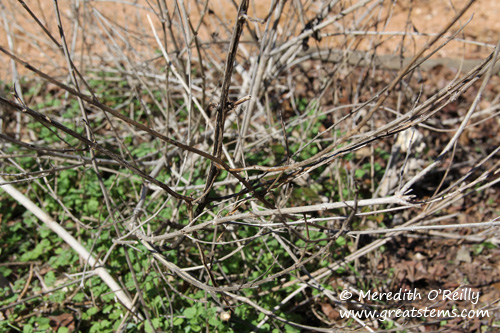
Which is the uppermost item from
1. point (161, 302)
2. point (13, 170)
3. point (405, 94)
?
point (405, 94)

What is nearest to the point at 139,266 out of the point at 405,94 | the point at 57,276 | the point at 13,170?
the point at 57,276

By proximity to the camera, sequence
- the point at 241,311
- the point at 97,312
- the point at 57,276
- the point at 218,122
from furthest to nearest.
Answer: the point at 57,276 < the point at 97,312 < the point at 241,311 < the point at 218,122

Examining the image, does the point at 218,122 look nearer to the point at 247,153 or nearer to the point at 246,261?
the point at 246,261

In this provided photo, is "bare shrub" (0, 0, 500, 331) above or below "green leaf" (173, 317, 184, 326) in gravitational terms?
above

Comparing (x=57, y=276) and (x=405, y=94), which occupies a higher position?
(x=405, y=94)

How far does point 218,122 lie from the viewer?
156 cm

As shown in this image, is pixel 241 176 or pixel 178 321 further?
pixel 178 321

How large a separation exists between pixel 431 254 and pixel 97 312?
236 cm

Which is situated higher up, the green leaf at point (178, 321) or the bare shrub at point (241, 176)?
the bare shrub at point (241, 176)

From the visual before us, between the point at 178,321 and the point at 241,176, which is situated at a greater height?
the point at 241,176

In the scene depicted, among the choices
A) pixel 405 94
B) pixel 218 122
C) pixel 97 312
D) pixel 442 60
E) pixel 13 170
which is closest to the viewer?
pixel 218 122

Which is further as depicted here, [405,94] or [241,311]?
[405,94]

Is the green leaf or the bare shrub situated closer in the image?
the bare shrub

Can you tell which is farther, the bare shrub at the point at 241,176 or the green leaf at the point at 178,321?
the green leaf at the point at 178,321
